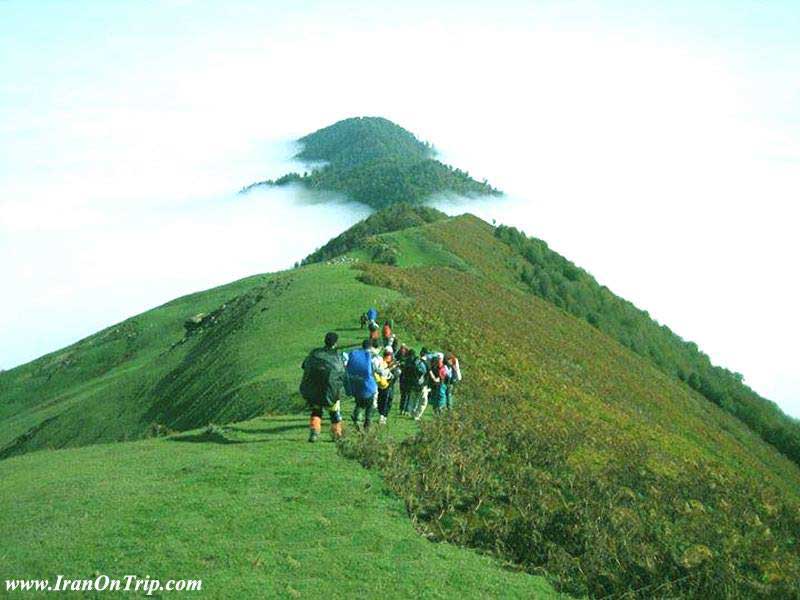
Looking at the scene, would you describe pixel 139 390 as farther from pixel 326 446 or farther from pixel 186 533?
pixel 186 533

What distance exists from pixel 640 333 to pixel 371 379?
96.4 m

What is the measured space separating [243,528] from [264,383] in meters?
17.0

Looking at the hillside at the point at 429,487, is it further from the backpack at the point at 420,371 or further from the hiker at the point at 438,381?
the backpack at the point at 420,371

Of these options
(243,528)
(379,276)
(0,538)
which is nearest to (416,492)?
(243,528)

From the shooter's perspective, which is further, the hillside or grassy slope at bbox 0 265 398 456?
grassy slope at bbox 0 265 398 456

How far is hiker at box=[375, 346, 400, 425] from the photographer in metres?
19.4

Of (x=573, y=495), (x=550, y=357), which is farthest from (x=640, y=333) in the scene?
(x=573, y=495)

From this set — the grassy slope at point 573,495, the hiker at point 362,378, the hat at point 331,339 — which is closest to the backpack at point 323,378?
the hat at point 331,339

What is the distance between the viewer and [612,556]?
12.7m

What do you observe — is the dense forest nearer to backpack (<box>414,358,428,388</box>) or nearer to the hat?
backpack (<box>414,358,428,388</box>)

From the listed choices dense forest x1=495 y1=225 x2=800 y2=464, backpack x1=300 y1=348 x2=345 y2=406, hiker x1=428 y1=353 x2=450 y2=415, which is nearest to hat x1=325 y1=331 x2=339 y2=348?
backpack x1=300 y1=348 x2=345 y2=406

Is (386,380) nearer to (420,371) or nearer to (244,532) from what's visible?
(420,371)

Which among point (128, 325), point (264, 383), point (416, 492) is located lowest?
point (128, 325)

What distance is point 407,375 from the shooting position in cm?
2228
